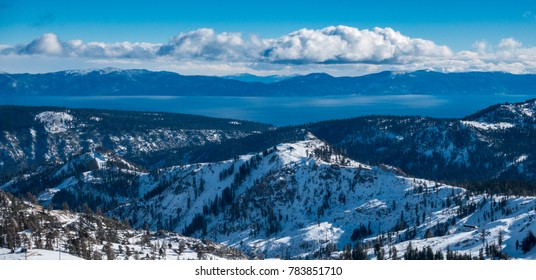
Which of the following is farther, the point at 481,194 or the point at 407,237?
the point at 481,194

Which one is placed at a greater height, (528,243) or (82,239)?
(82,239)

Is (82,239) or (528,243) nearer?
(82,239)

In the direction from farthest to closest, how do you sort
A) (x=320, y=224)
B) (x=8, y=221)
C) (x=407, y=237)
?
(x=320, y=224) < (x=407, y=237) < (x=8, y=221)

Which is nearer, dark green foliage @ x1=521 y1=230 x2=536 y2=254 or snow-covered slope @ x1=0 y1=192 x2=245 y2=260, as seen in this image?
snow-covered slope @ x1=0 y1=192 x2=245 y2=260

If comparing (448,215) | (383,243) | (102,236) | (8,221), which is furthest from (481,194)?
(8,221)

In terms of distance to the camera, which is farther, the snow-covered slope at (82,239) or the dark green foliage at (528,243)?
the dark green foliage at (528,243)

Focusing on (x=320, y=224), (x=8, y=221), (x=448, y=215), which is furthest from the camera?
(x=320, y=224)
